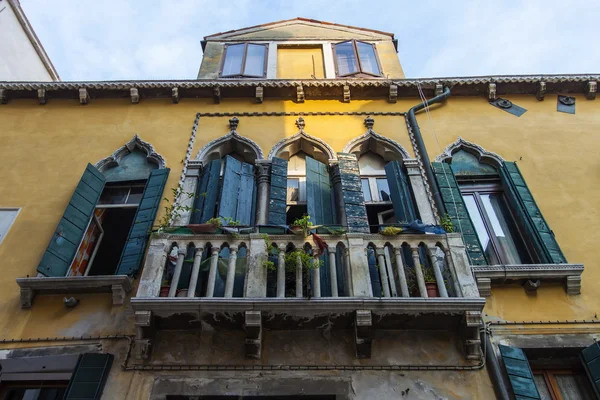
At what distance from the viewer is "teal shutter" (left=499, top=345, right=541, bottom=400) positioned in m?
5.76

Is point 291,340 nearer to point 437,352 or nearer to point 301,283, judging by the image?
point 301,283

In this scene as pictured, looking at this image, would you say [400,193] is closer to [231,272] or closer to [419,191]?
[419,191]

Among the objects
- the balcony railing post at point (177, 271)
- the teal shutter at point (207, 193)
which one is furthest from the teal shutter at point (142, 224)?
the balcony railing post at point (177, 271)

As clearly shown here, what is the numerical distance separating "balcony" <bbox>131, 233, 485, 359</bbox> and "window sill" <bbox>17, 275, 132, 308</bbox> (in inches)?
27.7

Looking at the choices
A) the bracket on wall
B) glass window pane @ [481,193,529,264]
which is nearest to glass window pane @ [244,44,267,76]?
the bracket on wall

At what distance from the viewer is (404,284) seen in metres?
6.34

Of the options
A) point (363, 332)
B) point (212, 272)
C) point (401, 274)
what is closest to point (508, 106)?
point (401, 274)

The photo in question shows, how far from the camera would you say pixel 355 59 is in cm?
1239

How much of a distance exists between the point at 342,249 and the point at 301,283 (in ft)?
2.90

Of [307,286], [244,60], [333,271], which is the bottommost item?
[307,286]

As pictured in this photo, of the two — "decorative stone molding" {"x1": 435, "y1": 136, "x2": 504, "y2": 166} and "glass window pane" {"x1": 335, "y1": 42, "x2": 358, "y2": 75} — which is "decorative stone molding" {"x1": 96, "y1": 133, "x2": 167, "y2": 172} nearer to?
"glass window pane" {"x1": 335, "y1": 42, "x2": 358, "y2": 75}

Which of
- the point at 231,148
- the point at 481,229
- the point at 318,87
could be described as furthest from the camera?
the point at 318,87

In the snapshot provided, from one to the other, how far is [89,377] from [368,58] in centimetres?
972

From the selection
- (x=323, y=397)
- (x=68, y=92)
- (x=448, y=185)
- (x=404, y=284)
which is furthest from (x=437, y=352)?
(x=68, y=92)
